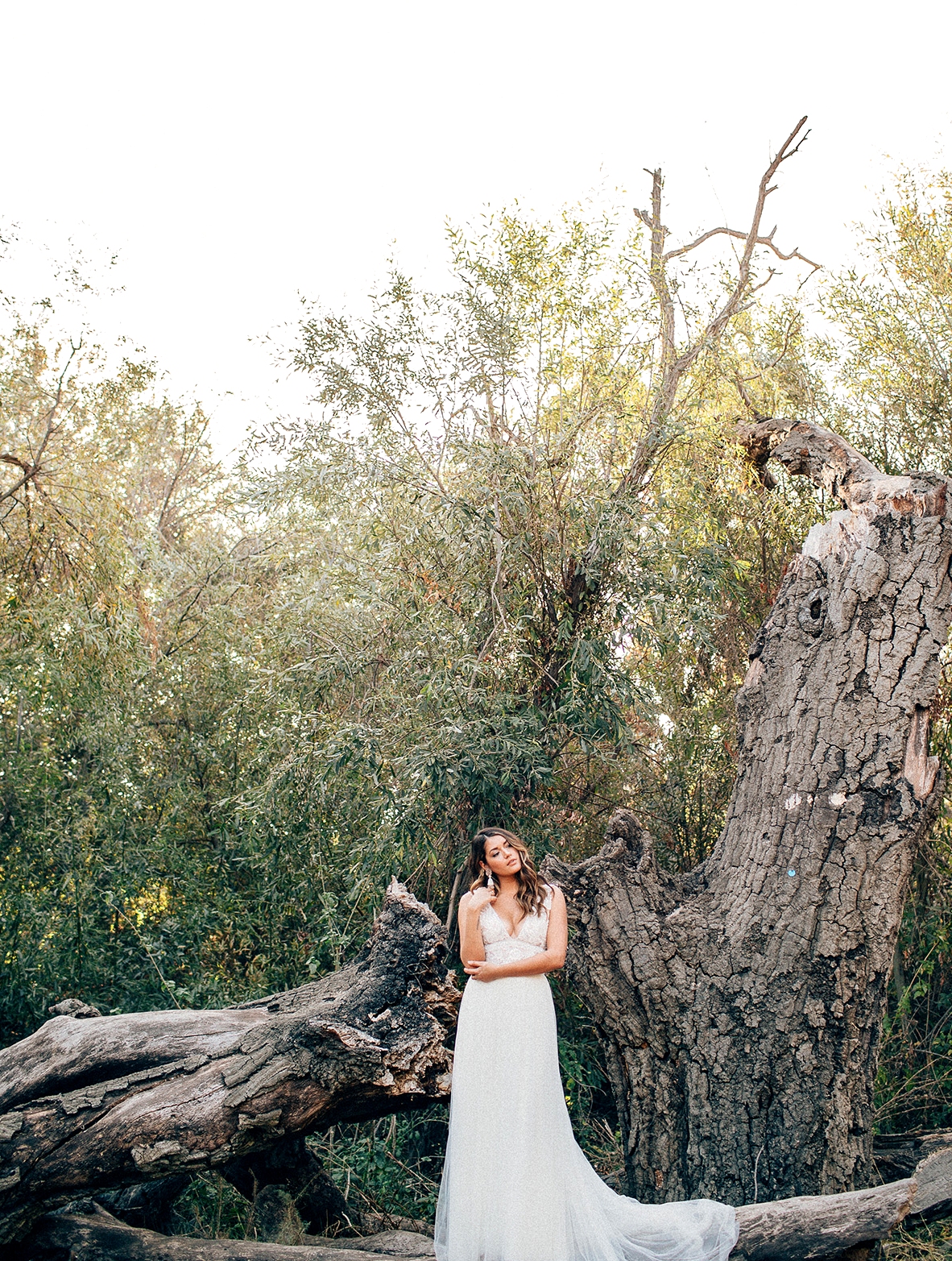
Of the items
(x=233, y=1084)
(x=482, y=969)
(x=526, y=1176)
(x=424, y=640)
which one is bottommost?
(x=526, y=1176)

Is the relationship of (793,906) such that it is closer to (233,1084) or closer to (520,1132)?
(520,1132)

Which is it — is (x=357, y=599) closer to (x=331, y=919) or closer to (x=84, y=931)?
(x=331, y=919)

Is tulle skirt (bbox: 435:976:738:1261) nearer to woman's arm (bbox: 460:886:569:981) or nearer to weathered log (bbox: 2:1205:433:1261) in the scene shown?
woman's arm (bbox: 460:886:569:981)

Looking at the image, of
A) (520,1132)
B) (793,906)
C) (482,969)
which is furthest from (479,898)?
(793,906)

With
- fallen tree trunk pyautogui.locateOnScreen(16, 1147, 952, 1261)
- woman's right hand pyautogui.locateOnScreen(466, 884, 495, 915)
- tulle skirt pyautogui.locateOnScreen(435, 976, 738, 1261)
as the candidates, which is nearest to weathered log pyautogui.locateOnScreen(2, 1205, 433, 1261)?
fallen tree trunk pyautogui.locateOnScreen(16, 1147, 952, 1261)

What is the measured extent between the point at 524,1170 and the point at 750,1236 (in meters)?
0.82

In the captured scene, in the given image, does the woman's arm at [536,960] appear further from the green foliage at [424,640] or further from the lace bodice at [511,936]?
the green foliage at [424,640]

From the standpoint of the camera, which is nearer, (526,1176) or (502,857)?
(526,1176)

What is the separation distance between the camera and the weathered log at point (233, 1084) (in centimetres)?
385

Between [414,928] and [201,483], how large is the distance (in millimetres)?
7227

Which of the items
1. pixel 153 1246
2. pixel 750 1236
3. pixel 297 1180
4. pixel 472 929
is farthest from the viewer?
pixel 297 1180

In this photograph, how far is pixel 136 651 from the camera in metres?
6.41

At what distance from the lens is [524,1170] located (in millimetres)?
3824

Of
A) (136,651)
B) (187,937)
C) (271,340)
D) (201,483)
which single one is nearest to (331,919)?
(187,937)
